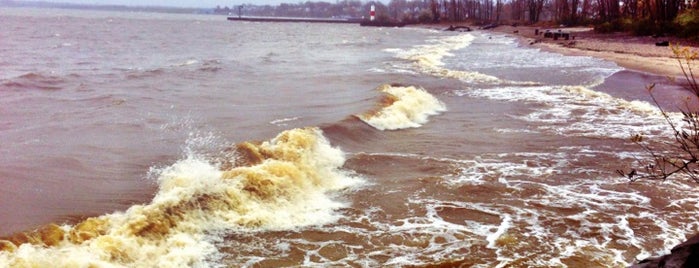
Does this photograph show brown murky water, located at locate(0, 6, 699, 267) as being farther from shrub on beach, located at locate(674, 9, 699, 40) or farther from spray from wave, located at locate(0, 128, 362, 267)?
shrub on beach, located at locate(674, 9, 699, 40)

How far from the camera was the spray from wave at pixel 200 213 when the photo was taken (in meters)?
6.57

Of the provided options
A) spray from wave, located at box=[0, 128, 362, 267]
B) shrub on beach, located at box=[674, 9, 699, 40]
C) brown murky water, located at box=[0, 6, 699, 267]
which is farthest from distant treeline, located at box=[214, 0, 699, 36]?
spray from wave, located at box=[0, 128, 362, 267]

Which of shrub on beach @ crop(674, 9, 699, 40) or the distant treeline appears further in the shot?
the distant treeline

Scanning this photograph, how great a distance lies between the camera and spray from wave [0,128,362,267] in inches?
259

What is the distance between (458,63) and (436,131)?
2008cm

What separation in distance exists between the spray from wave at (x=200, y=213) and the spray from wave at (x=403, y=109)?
3659 millimetres

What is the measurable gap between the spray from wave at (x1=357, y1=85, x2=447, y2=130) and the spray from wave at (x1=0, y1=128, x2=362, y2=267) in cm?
366

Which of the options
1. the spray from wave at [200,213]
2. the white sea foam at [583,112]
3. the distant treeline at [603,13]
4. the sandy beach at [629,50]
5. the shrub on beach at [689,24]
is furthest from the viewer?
the distant treeline at [603,13]

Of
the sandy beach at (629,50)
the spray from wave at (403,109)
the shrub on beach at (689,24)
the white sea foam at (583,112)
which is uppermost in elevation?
the shrub on beach at (689,24)

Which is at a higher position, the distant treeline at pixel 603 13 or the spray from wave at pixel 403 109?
the distant treeline at pixel 603 13

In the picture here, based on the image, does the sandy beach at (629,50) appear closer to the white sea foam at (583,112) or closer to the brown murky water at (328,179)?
the white sea foam at (583,112)

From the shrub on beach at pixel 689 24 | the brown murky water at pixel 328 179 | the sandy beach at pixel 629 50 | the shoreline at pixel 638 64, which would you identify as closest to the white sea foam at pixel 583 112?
the brown murky water at pixel 328 179

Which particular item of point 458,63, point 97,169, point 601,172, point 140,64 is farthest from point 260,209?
point 458,63

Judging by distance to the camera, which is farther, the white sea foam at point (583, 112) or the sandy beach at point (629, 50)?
the sandy beach at point (629, 50)
